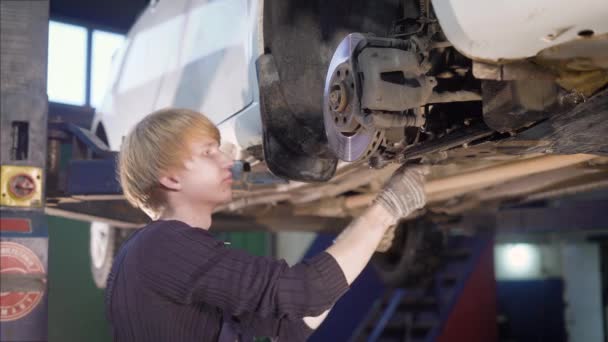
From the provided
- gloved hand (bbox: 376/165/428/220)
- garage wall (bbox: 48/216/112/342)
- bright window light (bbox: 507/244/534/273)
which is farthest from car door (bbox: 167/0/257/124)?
bright window light (bbox: 507/244/534/273)

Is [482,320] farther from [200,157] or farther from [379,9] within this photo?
[200,157]

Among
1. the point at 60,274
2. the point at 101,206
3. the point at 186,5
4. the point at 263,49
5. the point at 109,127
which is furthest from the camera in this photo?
the point at 60,274

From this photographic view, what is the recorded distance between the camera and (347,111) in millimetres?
1916

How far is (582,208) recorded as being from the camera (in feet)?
14.6

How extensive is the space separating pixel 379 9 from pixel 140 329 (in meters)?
1.32

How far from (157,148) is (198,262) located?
0.30 metres

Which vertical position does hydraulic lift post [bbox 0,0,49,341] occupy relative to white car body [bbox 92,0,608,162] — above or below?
below

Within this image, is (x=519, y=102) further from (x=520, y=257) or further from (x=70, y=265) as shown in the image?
(x=520, y=257)

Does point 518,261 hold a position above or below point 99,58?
below

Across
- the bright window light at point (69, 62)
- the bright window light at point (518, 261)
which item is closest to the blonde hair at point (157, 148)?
the bright window light at point (518, 261)

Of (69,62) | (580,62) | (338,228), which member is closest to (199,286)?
(580,62)

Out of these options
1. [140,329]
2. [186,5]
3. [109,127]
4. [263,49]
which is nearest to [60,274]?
[109,127]

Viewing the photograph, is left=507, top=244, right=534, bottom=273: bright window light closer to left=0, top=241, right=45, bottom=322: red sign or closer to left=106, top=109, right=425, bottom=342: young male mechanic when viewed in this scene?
left=106, top=109, right=425, bottom=342: young male mechanic

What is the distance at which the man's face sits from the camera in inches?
69.4
